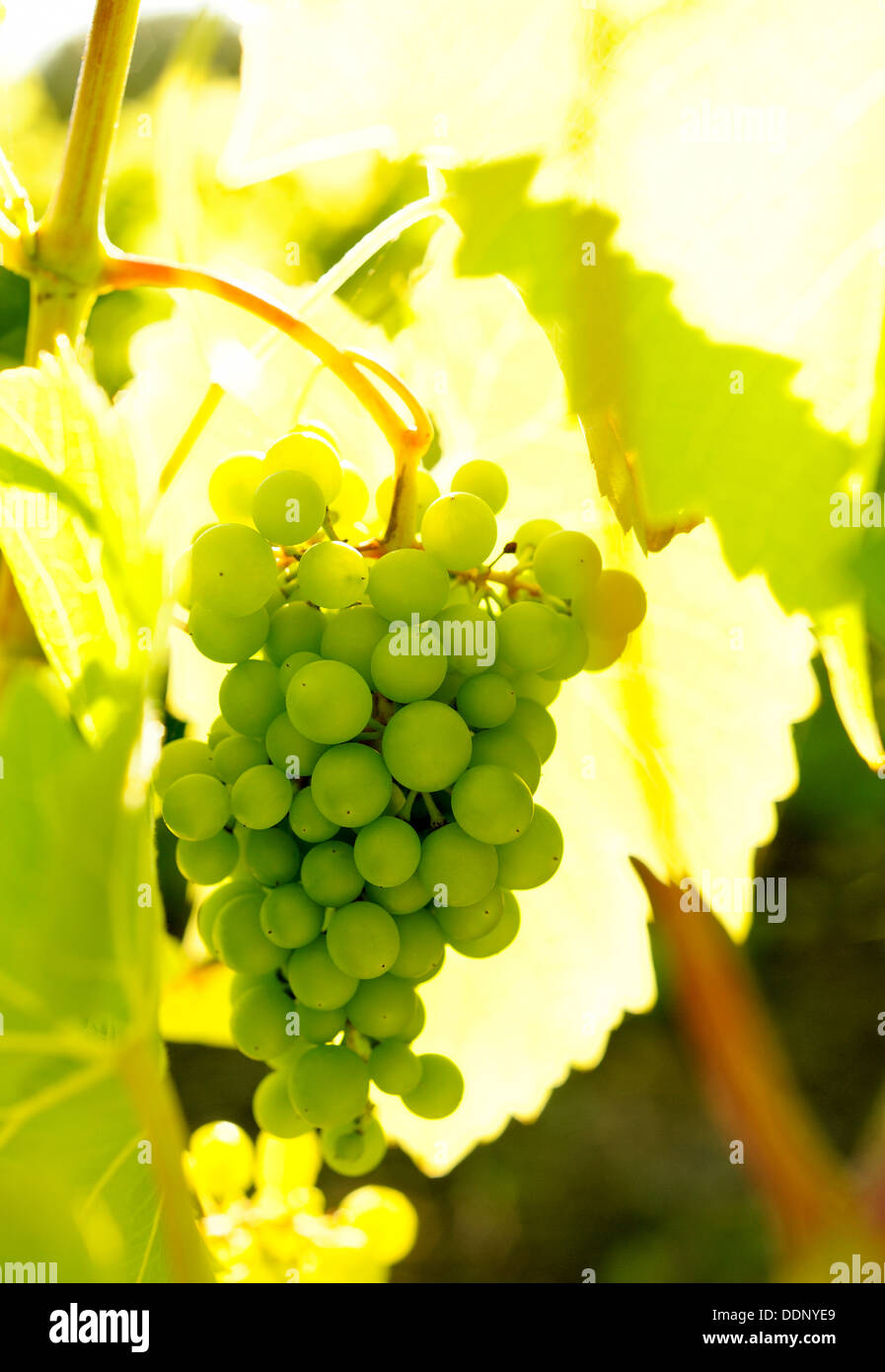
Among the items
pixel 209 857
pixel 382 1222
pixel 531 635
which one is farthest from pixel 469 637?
pixel 382 1222

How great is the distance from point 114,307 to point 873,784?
0.89 m

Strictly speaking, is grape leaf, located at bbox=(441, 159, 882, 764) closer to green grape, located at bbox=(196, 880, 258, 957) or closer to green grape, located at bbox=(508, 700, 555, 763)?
green grape, located at bbox=(508, 700, 555, 763)

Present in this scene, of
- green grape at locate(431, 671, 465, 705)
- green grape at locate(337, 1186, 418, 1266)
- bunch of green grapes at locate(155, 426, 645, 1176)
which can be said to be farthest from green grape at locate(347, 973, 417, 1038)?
green grape at locate(337, 1186, 418, 1266)

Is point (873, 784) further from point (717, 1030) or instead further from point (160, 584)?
point (160, 584)

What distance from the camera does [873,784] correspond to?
46.6 inches

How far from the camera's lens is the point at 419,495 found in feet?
1.37

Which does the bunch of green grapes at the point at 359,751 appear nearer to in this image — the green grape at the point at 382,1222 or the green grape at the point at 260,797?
the green grape at the point at 260,797

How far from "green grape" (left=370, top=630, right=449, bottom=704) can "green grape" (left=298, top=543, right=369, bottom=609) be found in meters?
0.02

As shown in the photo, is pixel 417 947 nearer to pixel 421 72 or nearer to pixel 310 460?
pixel 310 460

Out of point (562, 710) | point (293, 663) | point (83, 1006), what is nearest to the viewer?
point (83, 1006)

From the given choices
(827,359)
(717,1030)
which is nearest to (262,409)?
(827,359)

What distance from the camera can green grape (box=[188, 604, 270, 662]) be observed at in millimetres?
378

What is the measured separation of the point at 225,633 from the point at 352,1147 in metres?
0.20

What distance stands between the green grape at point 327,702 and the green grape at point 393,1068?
13 centimetres
